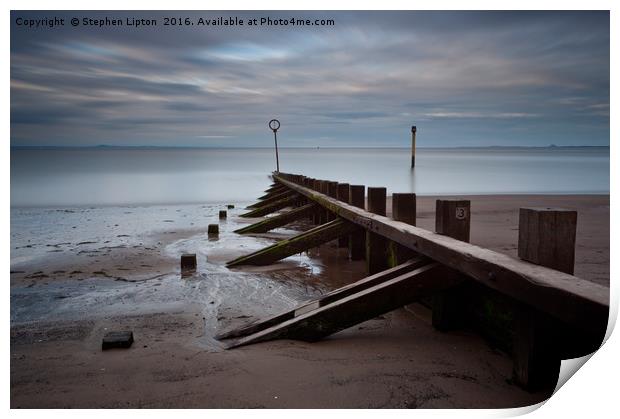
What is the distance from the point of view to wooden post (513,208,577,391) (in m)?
2.28

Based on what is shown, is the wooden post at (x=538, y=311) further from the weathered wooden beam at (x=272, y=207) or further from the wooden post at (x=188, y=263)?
the weathered wooden beam at (x=272, y=207)

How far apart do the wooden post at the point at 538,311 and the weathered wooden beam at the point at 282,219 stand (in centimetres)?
595

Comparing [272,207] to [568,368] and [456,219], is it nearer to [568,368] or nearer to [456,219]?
[456,219]

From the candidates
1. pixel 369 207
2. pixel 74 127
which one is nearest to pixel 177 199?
pixel 74 127

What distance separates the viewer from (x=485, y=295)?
3.05 metres

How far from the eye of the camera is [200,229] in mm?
10094

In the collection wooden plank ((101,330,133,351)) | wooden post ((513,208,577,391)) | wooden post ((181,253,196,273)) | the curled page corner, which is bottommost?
wooden post ((181,253,196,273))

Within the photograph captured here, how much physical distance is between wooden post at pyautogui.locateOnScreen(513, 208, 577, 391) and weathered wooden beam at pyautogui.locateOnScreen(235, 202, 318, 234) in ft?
19.5

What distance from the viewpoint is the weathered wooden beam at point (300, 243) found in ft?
19.0

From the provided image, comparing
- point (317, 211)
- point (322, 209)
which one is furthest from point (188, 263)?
point (317, 211)

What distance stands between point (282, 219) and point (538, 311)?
20.9ft

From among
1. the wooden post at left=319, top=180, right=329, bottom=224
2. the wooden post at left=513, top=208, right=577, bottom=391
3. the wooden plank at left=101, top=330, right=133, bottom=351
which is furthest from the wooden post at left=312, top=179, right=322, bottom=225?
the wooden post at left=513, top=208, right=577, bottom=391

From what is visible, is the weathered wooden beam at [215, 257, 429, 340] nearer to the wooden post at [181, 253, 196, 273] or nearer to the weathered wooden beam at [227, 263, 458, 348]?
the weathered wooden beam at [227, 263, 458, 348]

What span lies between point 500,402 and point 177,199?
Result: 678 inches
